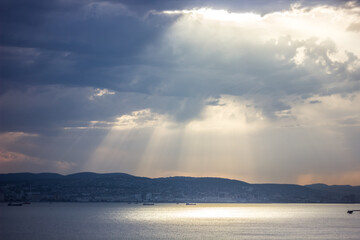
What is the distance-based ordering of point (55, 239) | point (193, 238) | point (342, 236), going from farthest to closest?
point (342, 236) < point (193, 238) < point (55, 239)

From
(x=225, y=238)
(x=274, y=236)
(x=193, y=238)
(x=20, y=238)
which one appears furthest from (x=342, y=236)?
(x=20, y=238)

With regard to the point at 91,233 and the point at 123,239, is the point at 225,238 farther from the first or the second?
the point at 91,233

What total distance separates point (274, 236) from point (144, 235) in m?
44.1

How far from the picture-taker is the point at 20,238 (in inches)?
5507

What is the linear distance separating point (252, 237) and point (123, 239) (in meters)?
43.4

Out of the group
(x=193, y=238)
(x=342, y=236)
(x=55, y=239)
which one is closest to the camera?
(x=55, y=239)

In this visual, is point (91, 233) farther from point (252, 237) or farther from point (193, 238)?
point (252, 237)

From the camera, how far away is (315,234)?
164375mm

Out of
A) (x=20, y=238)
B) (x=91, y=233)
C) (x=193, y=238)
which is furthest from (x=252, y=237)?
(x=20, y=238)

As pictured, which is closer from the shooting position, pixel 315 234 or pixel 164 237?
pixel 164 237

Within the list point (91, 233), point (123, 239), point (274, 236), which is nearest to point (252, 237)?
point (274, 236)

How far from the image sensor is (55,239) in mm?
137875

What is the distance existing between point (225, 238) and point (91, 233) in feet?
153

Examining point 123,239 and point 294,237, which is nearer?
point 123,239
